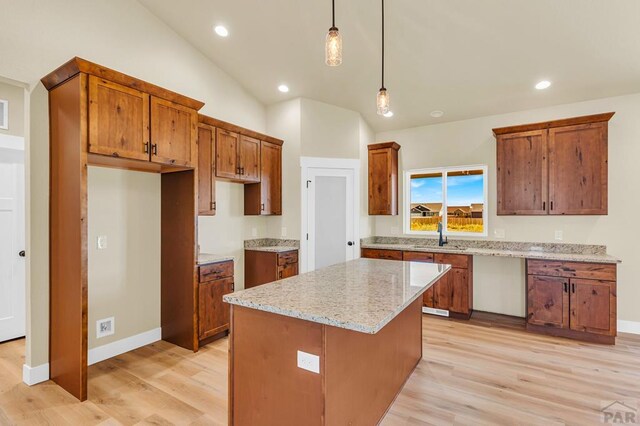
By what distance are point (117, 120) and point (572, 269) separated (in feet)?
16.1

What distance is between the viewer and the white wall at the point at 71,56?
104 inches

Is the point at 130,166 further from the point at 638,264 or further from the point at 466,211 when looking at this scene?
the point at 638,264

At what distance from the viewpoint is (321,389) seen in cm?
157

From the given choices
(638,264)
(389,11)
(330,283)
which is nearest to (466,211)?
(638,264)

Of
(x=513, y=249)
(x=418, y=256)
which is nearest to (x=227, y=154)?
(x=418, y=256)

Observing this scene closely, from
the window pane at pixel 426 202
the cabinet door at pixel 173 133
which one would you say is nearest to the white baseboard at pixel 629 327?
the window pane at pixel 426 202

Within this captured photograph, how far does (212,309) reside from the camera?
3555 mm

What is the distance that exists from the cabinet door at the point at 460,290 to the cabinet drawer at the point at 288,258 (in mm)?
2206

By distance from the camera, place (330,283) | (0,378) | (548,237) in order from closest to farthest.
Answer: (330,283)
(0,378)
(548,237)

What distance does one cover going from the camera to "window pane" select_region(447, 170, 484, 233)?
15.7 feet

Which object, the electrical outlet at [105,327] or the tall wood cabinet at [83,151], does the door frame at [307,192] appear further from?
the electrical outlet at [105,327]

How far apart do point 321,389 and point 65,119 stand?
9.37 feet

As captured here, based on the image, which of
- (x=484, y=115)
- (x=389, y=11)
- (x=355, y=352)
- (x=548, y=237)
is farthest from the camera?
(x=484, y=115)

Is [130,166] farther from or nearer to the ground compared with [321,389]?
farther from the ground
